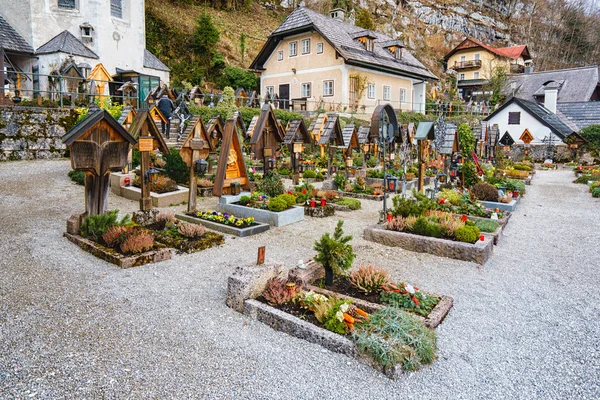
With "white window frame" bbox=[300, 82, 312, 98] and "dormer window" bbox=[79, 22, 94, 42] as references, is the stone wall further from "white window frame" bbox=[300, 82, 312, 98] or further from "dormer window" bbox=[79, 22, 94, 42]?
"white window frame" bbox=[300, 82, 312, 98]

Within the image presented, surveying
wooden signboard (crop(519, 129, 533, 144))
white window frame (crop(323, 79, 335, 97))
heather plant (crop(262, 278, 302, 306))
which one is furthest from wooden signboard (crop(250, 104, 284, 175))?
wooden signboard (crop(519, 129, 533, 144))

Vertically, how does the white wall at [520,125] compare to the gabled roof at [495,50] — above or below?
below

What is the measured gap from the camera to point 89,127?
283 inches

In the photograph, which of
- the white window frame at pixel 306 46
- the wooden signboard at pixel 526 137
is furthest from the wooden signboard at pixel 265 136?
the wooden signboard at pixel 526 137

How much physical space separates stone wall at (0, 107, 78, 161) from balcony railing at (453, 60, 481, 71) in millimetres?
54157

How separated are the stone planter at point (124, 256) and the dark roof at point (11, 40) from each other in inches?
786

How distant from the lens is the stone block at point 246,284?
16.7 feet

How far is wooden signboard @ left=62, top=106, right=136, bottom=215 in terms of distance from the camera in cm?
Answer: 712

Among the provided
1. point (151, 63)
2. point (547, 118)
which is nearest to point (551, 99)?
point (547, 118)

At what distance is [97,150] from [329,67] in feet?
87.0

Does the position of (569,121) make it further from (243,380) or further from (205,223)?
(243,380)

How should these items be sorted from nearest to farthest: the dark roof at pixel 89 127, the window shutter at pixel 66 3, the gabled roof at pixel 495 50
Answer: the dark roof at pixel 89 127 → the window shutter at pixel 66 3 → the gabled roof at pixel 495 50

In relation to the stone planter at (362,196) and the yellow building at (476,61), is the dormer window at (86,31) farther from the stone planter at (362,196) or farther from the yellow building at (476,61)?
the yellow building at (476,61)

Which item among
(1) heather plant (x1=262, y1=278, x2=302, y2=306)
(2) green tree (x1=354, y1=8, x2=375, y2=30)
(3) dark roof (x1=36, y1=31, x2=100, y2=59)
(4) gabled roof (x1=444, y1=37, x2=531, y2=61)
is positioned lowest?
(1) heather plant (x1=262, y1=278, x2=302, y2=306)
